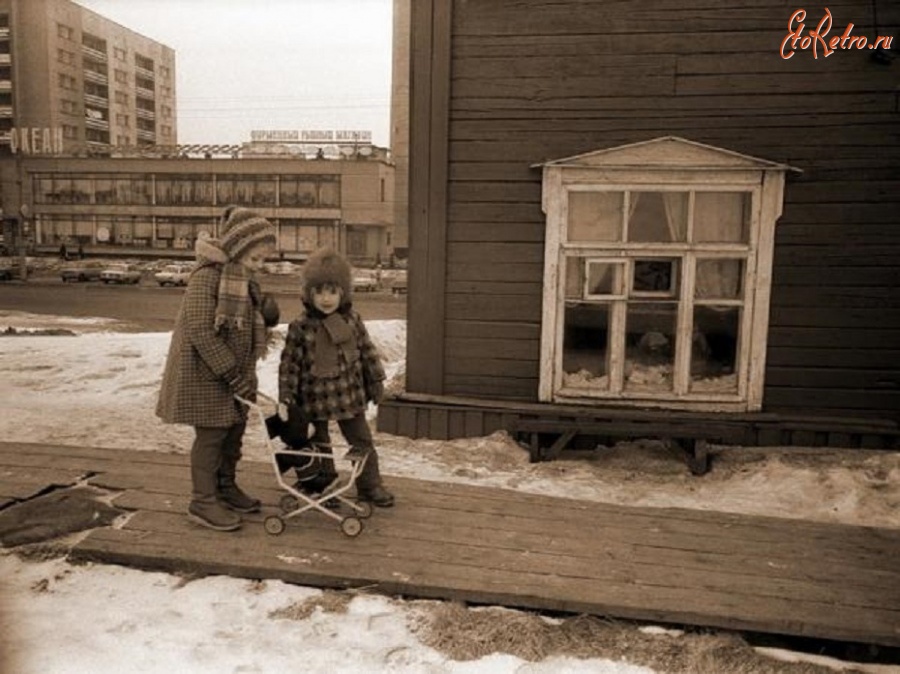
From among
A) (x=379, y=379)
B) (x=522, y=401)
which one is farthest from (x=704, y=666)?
(x=522, y=401)

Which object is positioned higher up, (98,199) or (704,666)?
(98,199)

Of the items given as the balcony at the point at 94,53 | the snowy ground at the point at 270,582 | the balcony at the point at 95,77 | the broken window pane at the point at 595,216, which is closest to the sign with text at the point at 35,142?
the balcony at the point at 95,77

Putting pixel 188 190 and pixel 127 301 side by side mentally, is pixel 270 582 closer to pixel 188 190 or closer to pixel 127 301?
pixel 127 301

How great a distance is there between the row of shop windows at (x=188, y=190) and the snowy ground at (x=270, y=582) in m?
47.4

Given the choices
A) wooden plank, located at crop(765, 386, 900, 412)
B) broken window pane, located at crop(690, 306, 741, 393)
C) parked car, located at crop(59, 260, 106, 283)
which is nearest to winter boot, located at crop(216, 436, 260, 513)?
broken window pane, located at crop(690, 306, 741, 393)

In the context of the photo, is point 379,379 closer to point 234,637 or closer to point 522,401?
point 234,637

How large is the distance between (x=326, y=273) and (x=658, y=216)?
148 inches

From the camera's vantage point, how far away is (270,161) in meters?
57.2

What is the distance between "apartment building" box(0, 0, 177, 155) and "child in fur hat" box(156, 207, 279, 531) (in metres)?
65.3

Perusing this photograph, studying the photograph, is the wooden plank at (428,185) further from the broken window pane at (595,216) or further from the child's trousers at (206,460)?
the child's trousers at (206,460)

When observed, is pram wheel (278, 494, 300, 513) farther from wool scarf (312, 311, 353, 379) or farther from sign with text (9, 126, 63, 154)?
sign with text (9, 126, 63, 154)

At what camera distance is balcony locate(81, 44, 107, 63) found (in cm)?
7431

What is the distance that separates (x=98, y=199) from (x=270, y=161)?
48.8 ft

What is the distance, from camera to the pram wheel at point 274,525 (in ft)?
13.4
